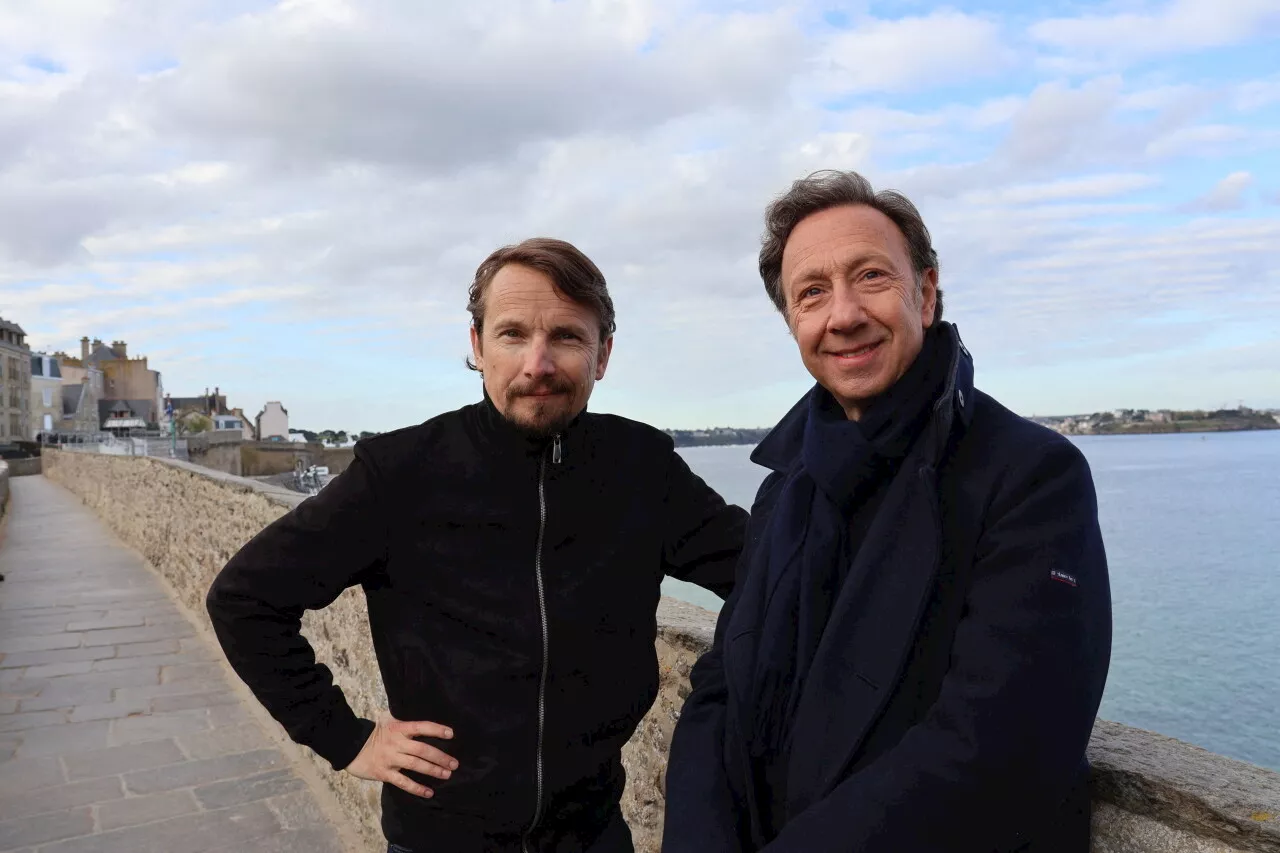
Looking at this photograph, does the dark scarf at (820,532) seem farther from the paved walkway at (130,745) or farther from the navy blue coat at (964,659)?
the paved walkway at (130,745)

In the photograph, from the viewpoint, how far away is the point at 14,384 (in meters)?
52.8

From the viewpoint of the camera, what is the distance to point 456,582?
1.56 metres

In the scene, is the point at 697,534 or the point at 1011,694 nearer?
the point at 1011,694

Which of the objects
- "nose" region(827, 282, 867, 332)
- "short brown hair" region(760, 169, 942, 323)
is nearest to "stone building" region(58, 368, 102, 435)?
"short brown hair" region(760, 169, 942, 323)

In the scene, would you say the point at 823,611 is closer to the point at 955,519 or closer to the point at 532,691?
the point at 955,519

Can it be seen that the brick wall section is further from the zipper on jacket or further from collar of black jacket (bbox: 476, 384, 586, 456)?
collar of black jacket (bbox: 476, 384, 586, 456)

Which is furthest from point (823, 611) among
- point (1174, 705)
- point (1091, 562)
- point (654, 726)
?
point (1174, 705)

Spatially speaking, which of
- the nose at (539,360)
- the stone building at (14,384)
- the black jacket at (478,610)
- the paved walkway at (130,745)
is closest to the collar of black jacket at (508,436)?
the black jacket at (478,610)

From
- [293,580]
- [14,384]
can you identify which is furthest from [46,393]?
[293,580]

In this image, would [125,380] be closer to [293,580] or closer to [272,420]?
[272,420]

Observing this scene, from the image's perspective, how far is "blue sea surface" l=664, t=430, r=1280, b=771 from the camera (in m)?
15.6

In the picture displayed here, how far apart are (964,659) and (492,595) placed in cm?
86

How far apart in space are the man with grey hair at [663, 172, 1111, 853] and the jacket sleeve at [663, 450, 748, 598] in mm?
392

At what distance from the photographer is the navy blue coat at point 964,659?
0.92 m
